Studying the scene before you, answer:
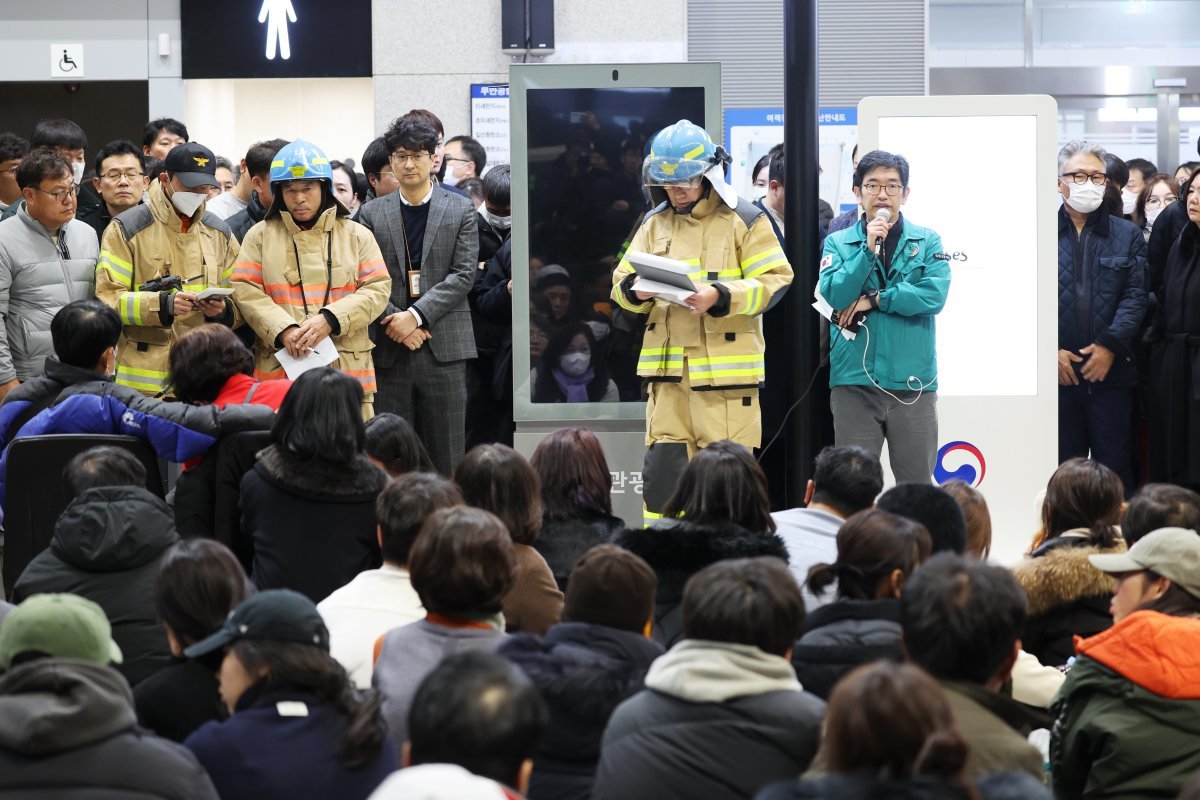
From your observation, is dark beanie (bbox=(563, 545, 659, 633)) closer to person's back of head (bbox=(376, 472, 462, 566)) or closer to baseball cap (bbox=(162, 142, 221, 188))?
person's back of head (bbox=(376, 472, 462, 566))

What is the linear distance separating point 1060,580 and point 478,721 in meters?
2.15

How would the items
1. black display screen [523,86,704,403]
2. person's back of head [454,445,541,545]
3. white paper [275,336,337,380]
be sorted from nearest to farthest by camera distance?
person's back of head [454,445,541,545]
white paper [275,336,337,380]
black display screen [523,86,704,403]

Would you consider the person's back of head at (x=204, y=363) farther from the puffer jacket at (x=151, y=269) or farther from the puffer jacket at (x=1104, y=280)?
the puffer jacket at (x=1104, y=280)

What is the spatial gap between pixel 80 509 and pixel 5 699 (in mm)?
1291

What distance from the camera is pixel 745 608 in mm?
2719

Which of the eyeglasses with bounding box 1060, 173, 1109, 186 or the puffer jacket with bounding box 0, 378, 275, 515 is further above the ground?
the eyeglasses with bounding box 1060, 173, 1109, 186

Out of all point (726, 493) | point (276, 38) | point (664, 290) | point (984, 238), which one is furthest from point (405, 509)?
point (276, 38)

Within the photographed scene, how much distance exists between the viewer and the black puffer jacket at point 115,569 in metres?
3.61

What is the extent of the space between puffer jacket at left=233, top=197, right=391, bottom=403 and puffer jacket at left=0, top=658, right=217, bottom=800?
11.8ft

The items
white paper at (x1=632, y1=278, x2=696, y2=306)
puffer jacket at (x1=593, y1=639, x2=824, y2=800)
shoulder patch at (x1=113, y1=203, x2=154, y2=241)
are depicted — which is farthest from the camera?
shoulder patch at (x1=113, y1=203, x2=154, y2=241)

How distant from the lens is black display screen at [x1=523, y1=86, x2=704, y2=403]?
646 cm

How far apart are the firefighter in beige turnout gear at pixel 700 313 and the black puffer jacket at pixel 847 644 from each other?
8.69ft

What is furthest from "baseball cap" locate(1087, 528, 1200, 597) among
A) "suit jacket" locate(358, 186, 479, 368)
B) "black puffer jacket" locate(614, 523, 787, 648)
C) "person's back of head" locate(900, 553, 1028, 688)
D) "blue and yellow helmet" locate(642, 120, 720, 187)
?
"suit jacket" locate(358, 186, 479, 368)

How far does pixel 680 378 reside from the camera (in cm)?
595
